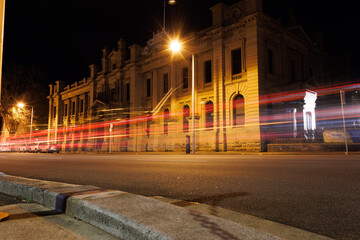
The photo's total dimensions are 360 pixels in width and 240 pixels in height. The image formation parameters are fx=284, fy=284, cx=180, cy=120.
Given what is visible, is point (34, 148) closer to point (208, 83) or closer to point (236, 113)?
point (208, 83)

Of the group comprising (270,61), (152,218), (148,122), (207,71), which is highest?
(270,61)

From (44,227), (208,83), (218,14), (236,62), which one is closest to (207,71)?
(208,83)

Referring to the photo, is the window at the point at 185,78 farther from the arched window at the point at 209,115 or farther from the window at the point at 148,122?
the window at the point at 148,122

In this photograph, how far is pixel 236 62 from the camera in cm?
2881

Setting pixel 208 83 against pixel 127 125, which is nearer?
pixel 208 83

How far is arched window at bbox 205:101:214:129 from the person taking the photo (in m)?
29.9

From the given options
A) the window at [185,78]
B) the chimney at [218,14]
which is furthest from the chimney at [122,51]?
the chimney at [218,14]

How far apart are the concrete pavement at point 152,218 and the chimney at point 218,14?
27.7 m

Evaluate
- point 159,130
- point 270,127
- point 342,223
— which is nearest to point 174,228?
point 342,223

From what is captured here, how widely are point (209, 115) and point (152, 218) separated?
92.7ft

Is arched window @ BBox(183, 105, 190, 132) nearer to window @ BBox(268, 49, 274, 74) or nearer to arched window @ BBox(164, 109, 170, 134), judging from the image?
arched window @ BBox(164, 109, 170, 134)

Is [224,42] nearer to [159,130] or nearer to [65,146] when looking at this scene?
[159,130]

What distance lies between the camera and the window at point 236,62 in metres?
28.6

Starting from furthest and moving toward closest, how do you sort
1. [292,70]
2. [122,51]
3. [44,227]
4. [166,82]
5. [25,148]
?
1. [25,148]
2. [122,51]
3. [166,82]
4. [292,70]
5. [44,227]
